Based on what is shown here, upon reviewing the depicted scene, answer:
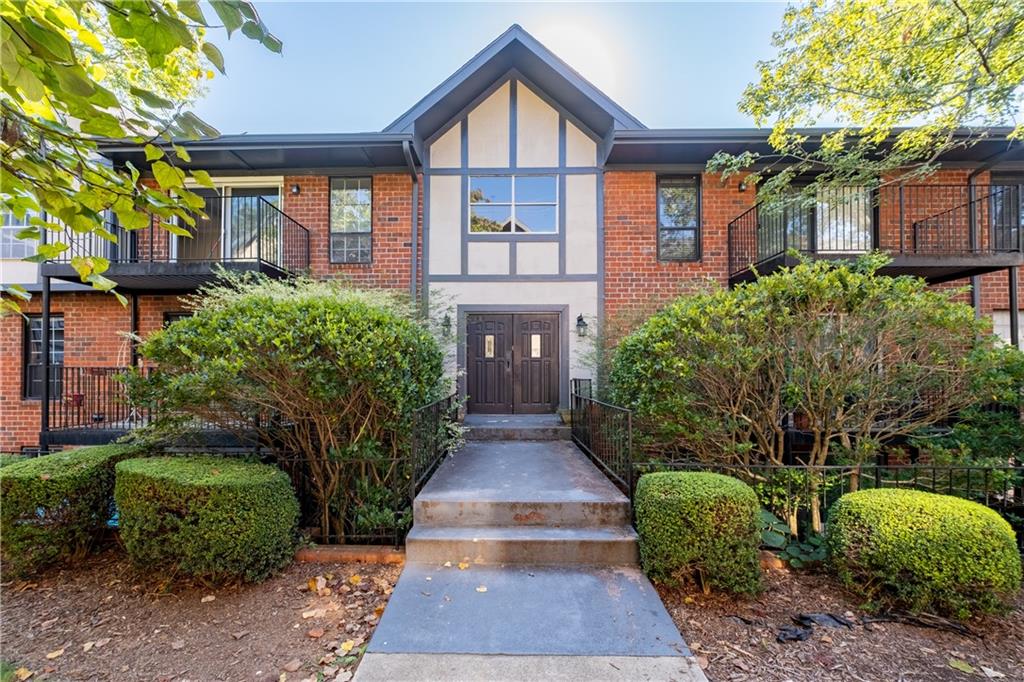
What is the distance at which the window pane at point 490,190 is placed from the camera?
887 cm

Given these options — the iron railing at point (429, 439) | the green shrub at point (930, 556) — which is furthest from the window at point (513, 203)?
the green shrub at point (930, 556)

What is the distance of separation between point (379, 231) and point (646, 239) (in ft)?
18.0

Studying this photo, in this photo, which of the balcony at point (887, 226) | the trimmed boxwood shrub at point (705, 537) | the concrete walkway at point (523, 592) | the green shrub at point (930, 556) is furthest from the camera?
the balcony at point (887, 226)

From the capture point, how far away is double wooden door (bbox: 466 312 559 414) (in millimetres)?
8773

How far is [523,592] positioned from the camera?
11.0ft

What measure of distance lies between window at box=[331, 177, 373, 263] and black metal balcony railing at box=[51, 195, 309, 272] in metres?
Answer: 0.64

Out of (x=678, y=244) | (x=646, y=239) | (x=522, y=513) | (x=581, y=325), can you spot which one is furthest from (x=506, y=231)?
(x=522, y=513)

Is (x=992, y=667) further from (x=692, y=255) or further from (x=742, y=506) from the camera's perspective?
(x=692, y=255)

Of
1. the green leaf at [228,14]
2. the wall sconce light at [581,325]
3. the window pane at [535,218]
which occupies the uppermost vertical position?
the window pane at [535,218]

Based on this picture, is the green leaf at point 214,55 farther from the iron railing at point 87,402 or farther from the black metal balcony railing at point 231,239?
the iron railing at point 87,402

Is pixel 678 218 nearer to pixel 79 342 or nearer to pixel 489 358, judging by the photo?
pixel 489 358

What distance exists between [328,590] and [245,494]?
1.06 meters

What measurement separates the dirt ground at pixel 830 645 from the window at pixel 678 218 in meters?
6.64

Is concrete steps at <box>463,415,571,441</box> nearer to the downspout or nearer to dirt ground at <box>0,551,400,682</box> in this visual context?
the downspout
